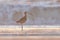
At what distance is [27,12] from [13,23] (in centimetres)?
20

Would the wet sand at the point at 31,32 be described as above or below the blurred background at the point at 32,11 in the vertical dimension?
below

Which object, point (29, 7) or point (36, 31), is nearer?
point (36, 31)

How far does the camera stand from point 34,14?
74.4 inches

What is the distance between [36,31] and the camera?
168 cm

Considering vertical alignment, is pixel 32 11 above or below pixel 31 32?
above

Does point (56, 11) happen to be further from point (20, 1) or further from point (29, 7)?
point (20, 1)

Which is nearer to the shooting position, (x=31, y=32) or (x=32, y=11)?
(x=31, y=32)

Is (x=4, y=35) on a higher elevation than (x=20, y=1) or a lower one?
lower

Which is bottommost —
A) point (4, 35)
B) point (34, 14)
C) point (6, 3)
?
point (4, 35)

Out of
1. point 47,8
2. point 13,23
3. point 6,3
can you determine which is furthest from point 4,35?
point 47,8

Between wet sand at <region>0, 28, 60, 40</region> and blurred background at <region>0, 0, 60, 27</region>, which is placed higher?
blurred background at <region>0, 0, 60, 27</region>

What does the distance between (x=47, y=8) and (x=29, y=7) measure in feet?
0.66

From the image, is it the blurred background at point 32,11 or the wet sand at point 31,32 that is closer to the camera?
the wet sand at point 31,32

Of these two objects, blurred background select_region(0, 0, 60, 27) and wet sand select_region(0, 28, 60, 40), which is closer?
wet sand select_region(0, 28, 60, 40)
